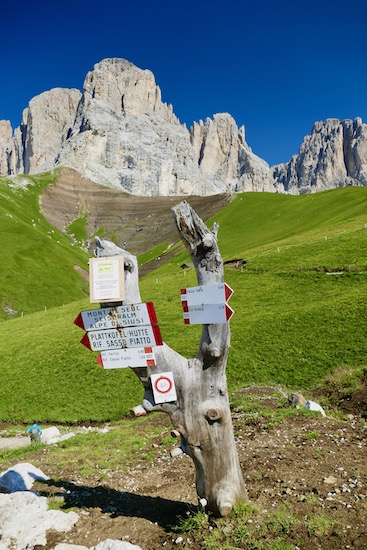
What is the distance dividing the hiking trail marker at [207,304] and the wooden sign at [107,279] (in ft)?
5.02

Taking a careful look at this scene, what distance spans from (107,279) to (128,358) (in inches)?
78.5

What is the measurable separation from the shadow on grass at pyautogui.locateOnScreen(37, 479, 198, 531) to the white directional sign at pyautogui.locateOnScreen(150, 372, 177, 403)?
3.16 metres

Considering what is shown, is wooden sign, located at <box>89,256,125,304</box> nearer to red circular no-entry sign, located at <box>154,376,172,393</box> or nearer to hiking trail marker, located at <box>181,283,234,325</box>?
hiking trail marker, located at <box>181,283,234,325</box>

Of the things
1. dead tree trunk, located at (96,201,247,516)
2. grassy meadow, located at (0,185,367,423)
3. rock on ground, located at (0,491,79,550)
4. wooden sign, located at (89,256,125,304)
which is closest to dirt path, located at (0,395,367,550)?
rock on ground, located at (0,491,79,550)

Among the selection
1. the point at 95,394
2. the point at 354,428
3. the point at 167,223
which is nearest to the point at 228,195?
the point at 167,223

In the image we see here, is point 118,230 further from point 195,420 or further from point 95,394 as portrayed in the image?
point 195,420

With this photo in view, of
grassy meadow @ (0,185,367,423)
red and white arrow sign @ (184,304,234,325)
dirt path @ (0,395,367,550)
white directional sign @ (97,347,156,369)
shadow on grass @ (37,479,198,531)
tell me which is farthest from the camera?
grassy meadow @ (0,185,367,423)

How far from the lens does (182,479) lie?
13.5 meters

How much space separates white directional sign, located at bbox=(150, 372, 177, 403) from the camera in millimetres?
9414

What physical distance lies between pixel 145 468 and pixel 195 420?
7386 millimetres

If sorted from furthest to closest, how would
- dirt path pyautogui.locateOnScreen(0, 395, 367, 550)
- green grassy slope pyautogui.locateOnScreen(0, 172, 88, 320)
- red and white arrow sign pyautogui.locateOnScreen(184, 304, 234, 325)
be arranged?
green grassy slope pyautogui.locateOnScreen(0, 172, 88, 320), dirt path pyautogui.locateOnScreen(0, 395, 367, 550), red and white arrow sign pyautogui.locateOnScreen(184, 304, 234, 325)

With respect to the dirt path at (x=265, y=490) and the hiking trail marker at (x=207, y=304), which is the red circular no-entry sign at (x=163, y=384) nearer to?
the hiking trail marker at (x=207, y=304)

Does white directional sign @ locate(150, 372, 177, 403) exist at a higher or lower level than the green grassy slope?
lower

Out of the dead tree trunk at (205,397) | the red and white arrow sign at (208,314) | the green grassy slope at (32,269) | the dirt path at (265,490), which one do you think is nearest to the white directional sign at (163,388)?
the dead tree trunk at (205,397)
